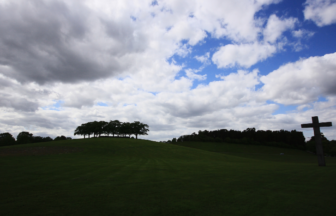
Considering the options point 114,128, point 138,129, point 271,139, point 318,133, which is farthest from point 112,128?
point 271,139

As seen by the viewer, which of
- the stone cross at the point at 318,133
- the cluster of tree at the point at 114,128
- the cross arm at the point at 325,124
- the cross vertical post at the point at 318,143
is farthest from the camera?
the cluster of tree at the point at 114,128

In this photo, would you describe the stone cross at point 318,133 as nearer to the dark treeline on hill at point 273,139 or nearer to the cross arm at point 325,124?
the cross arm at point 325,124

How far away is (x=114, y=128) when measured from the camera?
94938mm

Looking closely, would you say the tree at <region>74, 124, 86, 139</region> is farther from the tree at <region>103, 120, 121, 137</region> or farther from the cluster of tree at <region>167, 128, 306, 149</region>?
the cluster of tree at <region>167, 128, 306, 149</region>

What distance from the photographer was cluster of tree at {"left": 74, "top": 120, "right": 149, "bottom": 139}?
306ft

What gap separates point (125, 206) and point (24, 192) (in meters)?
4.85

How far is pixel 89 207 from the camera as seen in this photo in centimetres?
581

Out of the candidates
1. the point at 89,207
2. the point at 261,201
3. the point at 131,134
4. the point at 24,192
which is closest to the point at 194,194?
the point at 261,201

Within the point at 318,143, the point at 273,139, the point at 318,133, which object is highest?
the point at 318,133

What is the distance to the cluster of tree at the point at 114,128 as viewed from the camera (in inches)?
3674

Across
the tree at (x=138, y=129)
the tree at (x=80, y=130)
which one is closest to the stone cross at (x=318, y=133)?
the tree at (x=138, y=129)

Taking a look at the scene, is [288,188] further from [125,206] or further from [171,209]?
[125,206]

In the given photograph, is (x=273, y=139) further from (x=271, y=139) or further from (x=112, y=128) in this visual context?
(x=112, y=128)

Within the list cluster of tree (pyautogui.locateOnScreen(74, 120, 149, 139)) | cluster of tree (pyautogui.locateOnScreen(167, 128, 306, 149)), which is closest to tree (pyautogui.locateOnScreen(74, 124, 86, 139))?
cluster of tree (pyautogui.locateOnScreen(74, 120, 149, 139))
